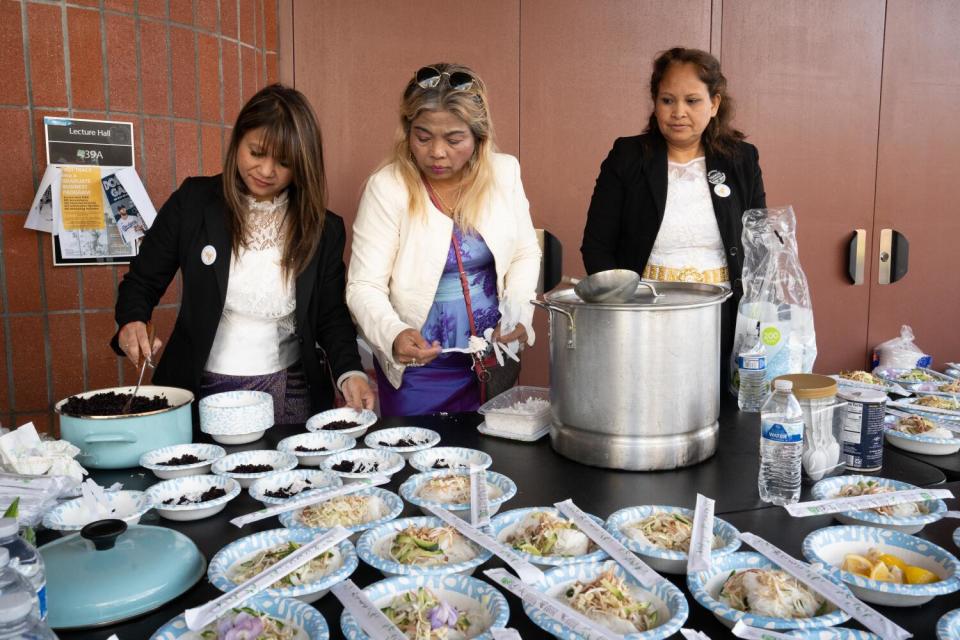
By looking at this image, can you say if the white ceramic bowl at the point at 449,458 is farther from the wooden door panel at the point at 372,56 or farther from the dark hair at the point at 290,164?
the wooden door panel at the point at 372,56

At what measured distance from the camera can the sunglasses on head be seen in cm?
217

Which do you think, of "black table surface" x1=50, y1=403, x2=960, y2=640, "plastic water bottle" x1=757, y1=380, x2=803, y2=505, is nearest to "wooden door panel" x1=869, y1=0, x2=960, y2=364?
"black table surface" x1=50, y1=403, x2=960, y2=640

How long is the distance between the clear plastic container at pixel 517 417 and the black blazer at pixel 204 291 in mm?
529

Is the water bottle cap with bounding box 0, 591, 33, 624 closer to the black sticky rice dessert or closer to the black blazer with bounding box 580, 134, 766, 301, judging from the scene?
the black sticky rice dessert

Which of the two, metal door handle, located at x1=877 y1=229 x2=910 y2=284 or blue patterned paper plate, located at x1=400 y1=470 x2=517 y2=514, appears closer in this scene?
blue patterned paper plate, located at x1=400 y1=470 x2=517 y2=514

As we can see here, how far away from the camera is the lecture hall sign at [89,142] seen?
8.89 feet

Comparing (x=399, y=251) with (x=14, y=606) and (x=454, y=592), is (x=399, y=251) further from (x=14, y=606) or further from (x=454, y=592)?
(x=14, y=606)

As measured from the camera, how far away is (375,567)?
1113 millimetres

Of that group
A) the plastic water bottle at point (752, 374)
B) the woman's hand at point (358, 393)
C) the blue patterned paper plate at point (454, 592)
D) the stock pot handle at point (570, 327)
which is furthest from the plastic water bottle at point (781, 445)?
the woman's hand at point (358, 393)

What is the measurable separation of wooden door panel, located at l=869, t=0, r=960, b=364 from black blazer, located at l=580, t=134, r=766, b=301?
2007mm

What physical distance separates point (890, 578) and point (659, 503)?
1.30 feet

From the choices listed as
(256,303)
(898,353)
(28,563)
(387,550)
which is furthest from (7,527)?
(898,353)

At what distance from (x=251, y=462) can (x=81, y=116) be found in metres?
1.82

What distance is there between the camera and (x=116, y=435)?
1.52 metres
